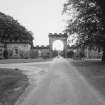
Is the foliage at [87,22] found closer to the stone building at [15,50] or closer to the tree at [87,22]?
the tree at [87,22]

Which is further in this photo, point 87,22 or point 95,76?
point 87,22

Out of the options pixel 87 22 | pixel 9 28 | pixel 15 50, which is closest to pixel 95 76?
pixel 9 28

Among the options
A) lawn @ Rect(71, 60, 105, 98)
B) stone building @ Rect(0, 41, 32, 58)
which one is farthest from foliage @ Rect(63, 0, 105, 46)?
stone building @ Rect(0, 41, 32, 58)

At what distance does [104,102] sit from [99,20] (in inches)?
948

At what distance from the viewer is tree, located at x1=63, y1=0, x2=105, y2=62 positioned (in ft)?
90.5

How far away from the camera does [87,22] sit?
1120 inches

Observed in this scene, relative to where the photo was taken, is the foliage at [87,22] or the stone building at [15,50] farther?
the stone building at [15,50]

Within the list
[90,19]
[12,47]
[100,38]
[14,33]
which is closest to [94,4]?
[90,19]

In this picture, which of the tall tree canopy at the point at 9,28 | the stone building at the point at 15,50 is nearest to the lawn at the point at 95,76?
the tall tree canopy at the point at 9,28

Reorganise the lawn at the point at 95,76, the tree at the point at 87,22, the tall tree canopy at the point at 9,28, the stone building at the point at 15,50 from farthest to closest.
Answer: the stone building at the point at 15,50, the tree at the point at 87,22, the tall tree canopy at the point at 9,28, the lawn at the point at 95,76

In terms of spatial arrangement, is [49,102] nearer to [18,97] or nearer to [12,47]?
[18,97]

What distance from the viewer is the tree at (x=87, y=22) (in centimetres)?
2758

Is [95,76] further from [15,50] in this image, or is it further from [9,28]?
[15,50]

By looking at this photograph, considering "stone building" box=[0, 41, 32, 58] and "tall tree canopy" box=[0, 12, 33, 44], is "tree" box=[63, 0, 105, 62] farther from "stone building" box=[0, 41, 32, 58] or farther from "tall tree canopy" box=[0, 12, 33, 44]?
"stone building" box=[0, 41, 32, 58]
